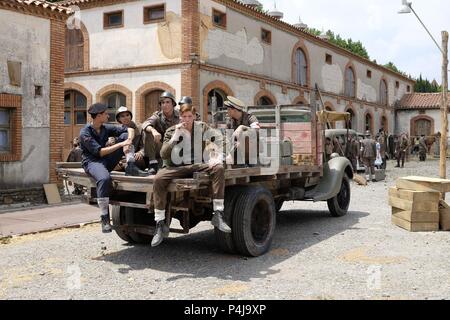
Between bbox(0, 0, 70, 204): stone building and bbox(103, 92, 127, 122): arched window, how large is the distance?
5743 millimetres

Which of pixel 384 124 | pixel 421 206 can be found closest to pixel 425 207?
pixel 421 206

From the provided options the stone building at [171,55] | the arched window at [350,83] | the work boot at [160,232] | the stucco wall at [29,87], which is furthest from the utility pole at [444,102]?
the arched window at [350,83]

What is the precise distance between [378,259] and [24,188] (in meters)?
9.05

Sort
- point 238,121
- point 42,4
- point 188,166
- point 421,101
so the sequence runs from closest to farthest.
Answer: point 188,166 < point 238,121 < point 42,4 < point 421,101

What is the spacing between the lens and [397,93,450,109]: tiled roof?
3978 cm

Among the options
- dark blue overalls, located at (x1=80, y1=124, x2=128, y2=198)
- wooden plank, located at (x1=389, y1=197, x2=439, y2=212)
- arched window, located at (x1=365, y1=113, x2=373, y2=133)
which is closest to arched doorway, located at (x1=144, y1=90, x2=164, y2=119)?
dark blue overalls, located at (x1=80, y1=124, x2=128, y2=198)

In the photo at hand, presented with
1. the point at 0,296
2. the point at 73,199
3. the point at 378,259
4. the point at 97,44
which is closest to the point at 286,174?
the point at 378,259

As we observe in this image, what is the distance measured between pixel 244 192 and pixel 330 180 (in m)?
3.19

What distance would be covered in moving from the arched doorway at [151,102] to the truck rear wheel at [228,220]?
12.4 metres

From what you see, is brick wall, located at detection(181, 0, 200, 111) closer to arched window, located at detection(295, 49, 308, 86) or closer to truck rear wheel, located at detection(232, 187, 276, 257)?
arched window, located at detection(295, 49, 308, 86)

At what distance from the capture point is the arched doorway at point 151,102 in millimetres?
18297

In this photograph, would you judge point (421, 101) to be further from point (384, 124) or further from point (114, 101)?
point (114, 101)

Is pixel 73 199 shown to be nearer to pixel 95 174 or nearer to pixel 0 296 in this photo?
pixel 95 174

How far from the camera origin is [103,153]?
6203mm
